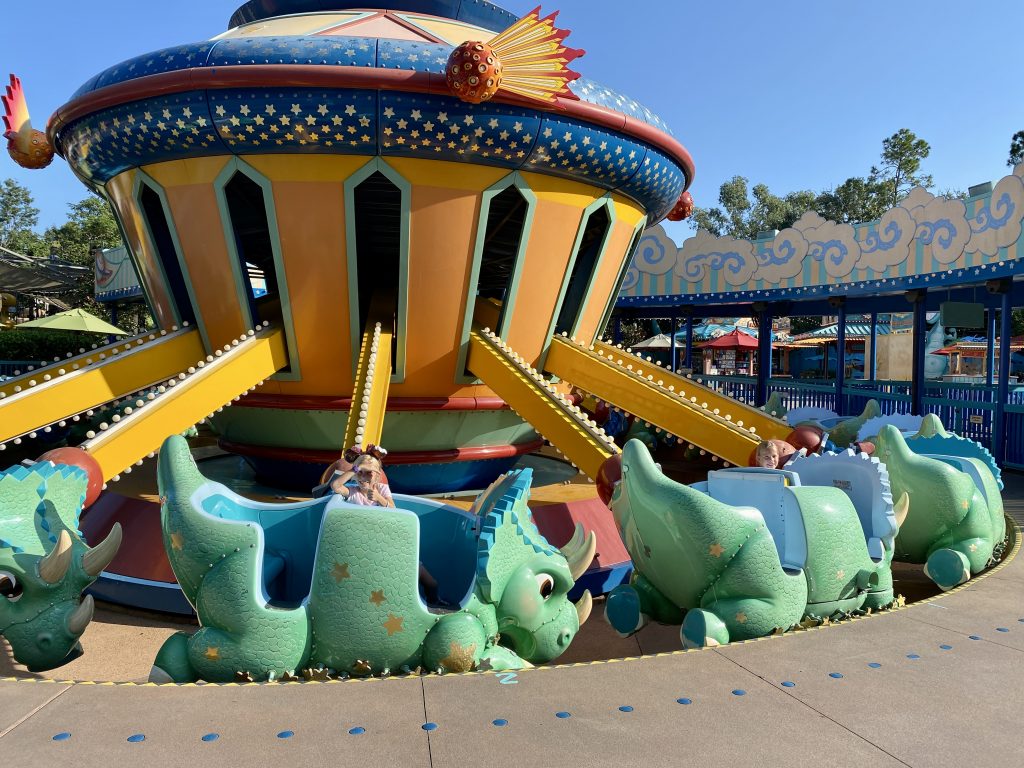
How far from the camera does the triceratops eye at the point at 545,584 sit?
3727 mm

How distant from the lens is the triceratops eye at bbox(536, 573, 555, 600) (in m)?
3.73

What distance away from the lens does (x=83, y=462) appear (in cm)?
454

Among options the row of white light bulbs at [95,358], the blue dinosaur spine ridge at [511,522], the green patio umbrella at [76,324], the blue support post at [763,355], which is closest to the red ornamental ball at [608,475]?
the blue dinosaur spine ridge at [511,522]

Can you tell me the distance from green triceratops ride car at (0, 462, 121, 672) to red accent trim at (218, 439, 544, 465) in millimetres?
2800

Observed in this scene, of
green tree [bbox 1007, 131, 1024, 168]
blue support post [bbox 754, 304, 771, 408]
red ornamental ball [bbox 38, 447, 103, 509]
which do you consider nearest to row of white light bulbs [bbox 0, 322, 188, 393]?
red ornamental ball [bbox 38, 447, 103, 509]

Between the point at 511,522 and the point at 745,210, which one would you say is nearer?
the point at 511,522

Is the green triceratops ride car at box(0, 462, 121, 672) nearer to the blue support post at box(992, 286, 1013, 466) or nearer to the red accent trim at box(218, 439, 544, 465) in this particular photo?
the red accent trim at box(218, 439, 544, 465)

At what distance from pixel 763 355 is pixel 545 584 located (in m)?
12.5

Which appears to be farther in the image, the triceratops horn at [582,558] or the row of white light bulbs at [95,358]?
the row of white light bulbs at [95,358]

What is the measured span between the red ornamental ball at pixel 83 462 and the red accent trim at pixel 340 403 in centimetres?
210

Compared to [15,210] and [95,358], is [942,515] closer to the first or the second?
[95,358]

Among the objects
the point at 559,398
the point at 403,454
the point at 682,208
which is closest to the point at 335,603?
the point at 559,398

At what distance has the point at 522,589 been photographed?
363 centimetres

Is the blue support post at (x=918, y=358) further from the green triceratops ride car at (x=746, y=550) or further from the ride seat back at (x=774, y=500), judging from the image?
the ride seat back at (x=774, y=500)
